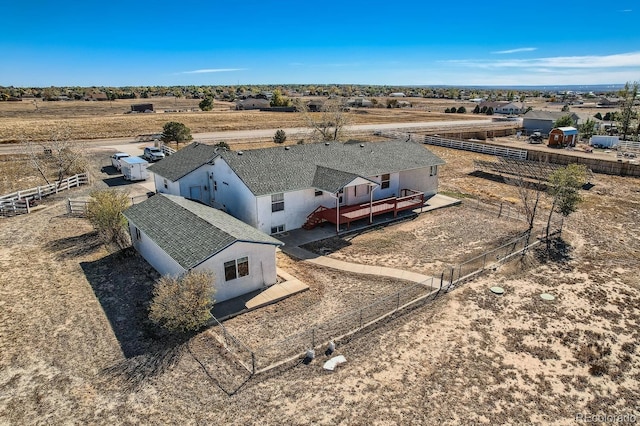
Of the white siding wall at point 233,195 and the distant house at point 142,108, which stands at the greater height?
the distant house at point 142,108

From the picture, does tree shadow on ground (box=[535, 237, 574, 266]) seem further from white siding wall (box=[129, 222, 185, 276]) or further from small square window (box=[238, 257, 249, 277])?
white siding wall (box=[129, 222, 185, 276])

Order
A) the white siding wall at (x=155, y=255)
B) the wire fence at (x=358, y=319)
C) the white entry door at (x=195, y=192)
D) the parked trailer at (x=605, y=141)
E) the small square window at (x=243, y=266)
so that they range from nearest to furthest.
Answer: the wire fence at (x=358, y=319)
the small square window at (x=243, y=266)
the white siding wall at (x=155, y=255)
the white entry door at (x=195, y=192)
the parked trailer at (x=605, y=141)

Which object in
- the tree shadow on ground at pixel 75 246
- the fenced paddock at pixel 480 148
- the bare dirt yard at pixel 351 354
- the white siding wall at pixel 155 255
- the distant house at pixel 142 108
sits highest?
the distant house at pixel 142 108

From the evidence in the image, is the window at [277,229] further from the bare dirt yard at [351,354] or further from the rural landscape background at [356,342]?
the bare dirt yard at [351,354]

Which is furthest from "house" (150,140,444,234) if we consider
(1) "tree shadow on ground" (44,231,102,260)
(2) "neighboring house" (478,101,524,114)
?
(2) "neighboring house" (478,101,524,114)

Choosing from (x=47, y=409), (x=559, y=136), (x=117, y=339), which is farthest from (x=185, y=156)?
(x=559, y=136)

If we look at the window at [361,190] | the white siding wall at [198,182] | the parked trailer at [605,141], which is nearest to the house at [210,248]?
the white siding wall at [198,182]

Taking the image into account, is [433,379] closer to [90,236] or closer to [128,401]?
[128,401]

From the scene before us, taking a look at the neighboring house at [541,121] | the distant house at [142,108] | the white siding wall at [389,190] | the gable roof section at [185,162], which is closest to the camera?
the gable roof section at [185,162]

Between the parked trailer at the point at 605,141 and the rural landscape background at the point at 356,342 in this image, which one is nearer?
the rural landscape background at the point at 356,342
